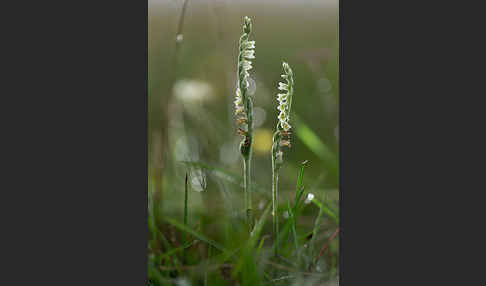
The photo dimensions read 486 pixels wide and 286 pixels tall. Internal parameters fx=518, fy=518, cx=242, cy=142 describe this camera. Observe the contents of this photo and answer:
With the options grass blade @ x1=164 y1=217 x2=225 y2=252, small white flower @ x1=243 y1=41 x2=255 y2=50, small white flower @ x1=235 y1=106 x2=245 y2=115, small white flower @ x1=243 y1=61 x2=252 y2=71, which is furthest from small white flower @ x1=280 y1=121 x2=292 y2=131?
grass blade @ x1=164 y1=217 x2=225 y2=252

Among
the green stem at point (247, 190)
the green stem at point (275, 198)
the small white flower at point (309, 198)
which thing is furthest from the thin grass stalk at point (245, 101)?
the small white flower at point (309, 198)

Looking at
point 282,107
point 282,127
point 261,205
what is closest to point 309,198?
point 261,205

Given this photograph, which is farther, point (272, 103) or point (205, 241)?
point (272, 103)

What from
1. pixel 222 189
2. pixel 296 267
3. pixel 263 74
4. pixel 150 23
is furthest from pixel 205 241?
pixel 150 23

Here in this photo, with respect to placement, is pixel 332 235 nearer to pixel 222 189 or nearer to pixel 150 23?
pixel 222 189

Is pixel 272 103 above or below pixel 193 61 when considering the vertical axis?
below

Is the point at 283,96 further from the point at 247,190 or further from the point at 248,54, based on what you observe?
the point at 247,190

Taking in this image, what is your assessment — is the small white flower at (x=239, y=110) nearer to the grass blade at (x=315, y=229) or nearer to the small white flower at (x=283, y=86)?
the small white flower at (x=283, y=86)

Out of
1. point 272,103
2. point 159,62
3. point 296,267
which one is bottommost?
point 296,267
